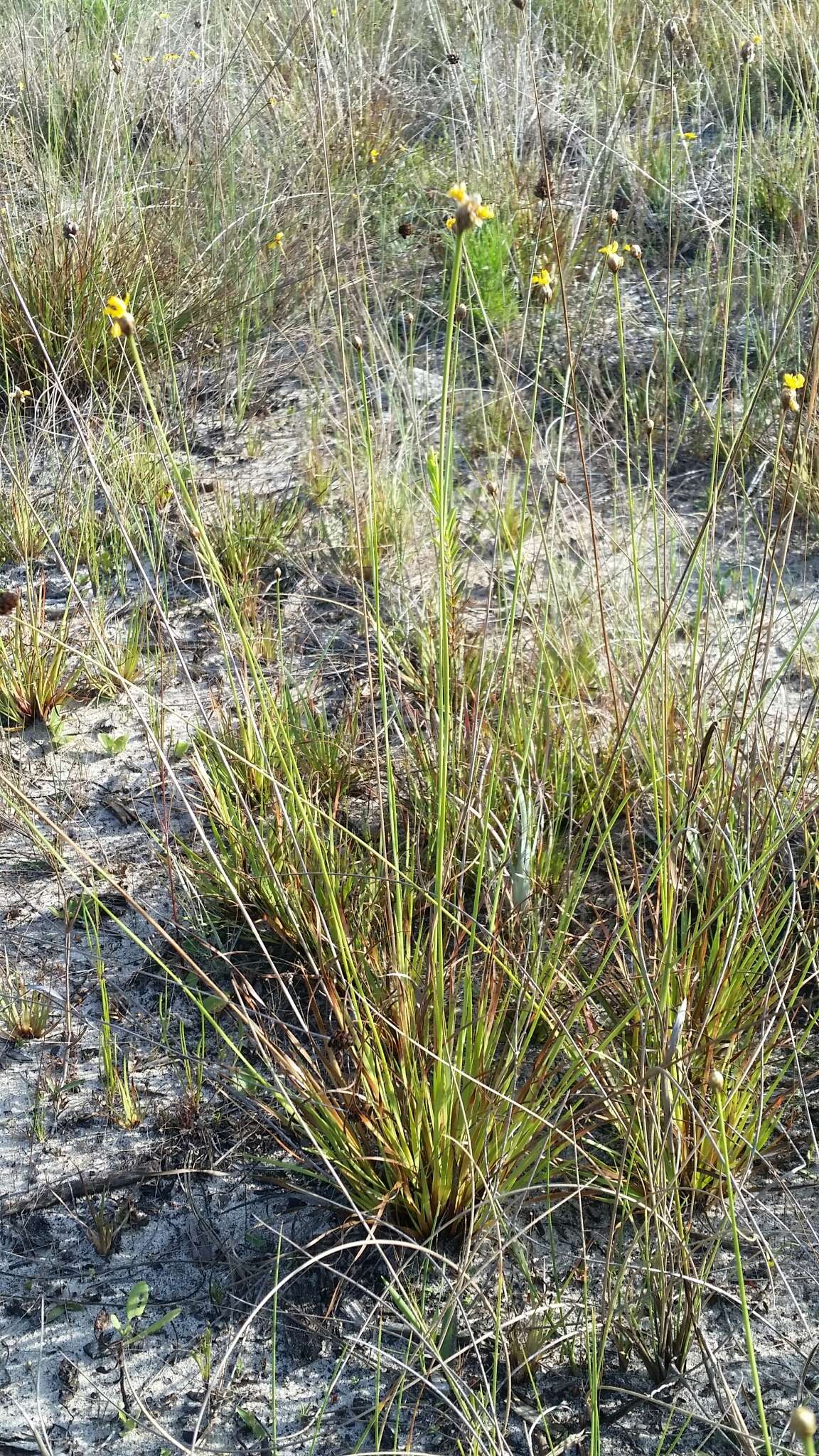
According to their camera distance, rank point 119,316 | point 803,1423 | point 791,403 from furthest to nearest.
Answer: point 791,403, point 119,316, point 803,1423

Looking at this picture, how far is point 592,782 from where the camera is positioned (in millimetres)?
1846

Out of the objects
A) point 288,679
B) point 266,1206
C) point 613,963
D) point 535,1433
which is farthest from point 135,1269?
point 288,679

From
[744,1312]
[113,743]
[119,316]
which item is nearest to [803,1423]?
[744,1312]

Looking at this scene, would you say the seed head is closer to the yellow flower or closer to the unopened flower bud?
the yellow flower

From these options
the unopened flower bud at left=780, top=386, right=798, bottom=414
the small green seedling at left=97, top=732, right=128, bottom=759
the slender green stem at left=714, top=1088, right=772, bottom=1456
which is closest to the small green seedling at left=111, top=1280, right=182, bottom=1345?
the slender green stem at left=714, top=1088, right=772, bottom=1456

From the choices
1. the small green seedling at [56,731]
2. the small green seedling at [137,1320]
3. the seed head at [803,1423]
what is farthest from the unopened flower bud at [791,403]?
the small green seedling at [56,731]

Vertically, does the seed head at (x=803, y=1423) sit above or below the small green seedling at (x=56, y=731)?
above

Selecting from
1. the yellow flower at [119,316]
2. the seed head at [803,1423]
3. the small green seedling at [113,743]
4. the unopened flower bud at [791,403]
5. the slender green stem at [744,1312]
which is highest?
the yellow flower at [119,316]

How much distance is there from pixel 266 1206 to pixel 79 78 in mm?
Answer: 3804

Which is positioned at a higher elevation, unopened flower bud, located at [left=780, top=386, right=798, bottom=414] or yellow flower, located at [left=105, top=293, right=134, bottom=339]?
yellow flower, located at [left=105, top=293, right=134, bottom=339]

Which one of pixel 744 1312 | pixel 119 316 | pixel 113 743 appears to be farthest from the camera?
pixel 113 743

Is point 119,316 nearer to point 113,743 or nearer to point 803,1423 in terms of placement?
point 803,1423

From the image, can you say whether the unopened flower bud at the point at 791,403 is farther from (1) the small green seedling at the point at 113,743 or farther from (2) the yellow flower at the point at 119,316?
(1) the small green seedling at the point at 113,743

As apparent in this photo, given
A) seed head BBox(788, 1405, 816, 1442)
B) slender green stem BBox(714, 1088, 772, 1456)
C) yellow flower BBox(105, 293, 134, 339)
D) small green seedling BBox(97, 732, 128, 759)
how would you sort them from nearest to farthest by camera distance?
seed head BBox(788, 1405, 816, 1442) < slender green stem BBox(714, 1088, 772, 1456) < yellow flower BBox(105, 293, 134, 339) < small green seedling BBox(97, 732, 128, 759)
